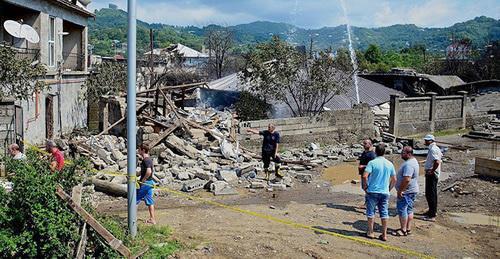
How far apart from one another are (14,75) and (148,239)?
8.30 m

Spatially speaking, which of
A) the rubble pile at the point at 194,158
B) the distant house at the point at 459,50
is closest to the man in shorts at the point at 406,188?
the rubble pile at the point at 194,158

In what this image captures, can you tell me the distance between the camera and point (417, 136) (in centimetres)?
2606

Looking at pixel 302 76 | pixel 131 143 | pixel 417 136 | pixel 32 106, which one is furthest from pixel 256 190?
pixel 417 136

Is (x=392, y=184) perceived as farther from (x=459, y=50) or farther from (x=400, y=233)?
(x=459, y=50)

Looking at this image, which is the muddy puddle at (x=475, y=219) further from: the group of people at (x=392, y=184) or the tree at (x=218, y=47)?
the tree at (x=218, y=47)

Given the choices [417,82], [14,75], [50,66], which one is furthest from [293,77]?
[417,82]

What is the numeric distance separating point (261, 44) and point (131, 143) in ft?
58.5

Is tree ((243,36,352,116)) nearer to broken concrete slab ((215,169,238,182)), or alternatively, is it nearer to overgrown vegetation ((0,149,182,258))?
broken concrete slab ((215,169,238,182))

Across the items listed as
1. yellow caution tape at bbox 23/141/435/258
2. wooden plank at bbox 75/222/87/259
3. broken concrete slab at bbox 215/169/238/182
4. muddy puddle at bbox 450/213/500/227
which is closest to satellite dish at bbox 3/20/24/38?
yellow caution tape at bbox 23/141/435/258

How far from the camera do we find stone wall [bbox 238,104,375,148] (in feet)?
64.9

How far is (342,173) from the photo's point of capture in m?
16.9

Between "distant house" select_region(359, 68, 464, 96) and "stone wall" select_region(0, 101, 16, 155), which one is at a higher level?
"distant house" select_region(359, 68, 464, 96)

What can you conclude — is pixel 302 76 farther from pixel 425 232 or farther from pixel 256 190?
pixel 425 232

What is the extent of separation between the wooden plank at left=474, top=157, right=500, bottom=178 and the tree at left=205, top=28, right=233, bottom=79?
47771 mm
